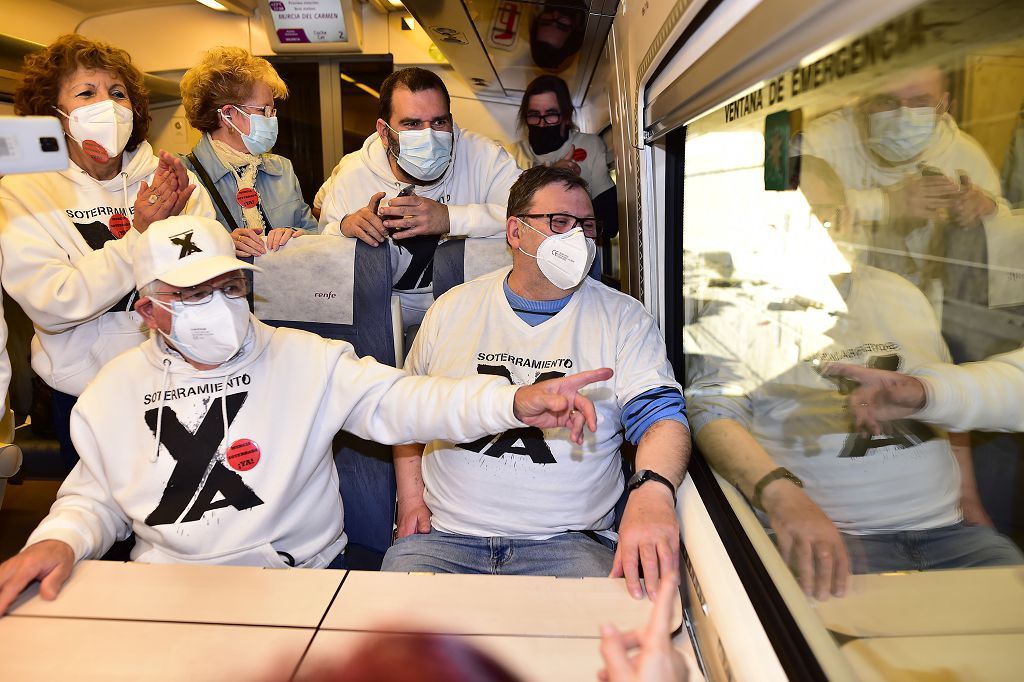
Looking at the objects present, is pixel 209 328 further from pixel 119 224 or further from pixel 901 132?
pixel 901 132

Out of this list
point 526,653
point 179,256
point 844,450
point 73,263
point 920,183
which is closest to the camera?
point 920,183

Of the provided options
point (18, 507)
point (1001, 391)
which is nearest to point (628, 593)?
point (1001, 391)

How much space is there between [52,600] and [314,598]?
506mm

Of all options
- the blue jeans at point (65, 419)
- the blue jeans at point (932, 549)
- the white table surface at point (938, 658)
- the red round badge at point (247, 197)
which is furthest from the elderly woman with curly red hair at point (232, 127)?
the white table surface at point (938, 658)

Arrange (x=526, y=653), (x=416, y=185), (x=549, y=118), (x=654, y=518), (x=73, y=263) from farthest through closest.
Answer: (x=549, y=118) → (x=416, y=185) → (x=73, y=263) → (x=654, y=518) → (x=526, y=653)

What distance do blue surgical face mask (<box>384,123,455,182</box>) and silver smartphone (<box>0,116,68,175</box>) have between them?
52.4 inches

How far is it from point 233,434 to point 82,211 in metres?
1.01

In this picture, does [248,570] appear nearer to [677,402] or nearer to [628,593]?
[628,593]

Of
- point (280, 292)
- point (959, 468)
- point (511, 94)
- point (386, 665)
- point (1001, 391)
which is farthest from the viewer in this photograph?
point (511, 94)

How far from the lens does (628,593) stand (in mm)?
1328

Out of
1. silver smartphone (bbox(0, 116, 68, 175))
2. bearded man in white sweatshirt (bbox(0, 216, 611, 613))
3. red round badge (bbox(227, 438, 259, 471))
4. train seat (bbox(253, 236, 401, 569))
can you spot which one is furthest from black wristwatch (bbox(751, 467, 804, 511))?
silver smartphone (bbox(0, 116, 68, 175))

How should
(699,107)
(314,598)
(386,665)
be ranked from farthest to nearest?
(699,107), (314,598), (386,665)

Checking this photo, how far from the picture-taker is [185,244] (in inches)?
63.6

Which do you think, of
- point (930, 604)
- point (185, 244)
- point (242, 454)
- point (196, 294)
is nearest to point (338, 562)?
point (242, 454)
